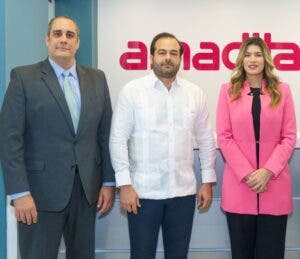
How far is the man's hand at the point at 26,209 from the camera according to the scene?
1882 mm

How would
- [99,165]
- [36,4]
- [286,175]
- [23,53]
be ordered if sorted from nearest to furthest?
[99,165]
[286,175]
[23,53]
[36,4]

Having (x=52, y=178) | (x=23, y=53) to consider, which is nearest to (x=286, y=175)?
(x=52, y=178)

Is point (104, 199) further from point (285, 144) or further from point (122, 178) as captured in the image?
point (285, 144)

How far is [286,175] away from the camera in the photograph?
7.38 feet

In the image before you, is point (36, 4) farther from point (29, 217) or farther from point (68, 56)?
point (29, 217)

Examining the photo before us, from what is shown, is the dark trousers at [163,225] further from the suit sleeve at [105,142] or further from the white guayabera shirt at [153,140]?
the suit sleeve at [105,142]

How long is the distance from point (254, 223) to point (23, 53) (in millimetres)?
1840

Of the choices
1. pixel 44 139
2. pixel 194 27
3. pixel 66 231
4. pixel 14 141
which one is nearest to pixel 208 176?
pixel 66 231

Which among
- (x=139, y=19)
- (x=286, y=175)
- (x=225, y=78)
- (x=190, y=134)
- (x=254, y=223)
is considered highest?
(x=139, y=19)

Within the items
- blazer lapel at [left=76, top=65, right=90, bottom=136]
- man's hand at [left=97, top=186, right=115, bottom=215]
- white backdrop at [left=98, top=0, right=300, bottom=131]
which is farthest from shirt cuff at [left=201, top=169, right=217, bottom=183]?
white backdrop at [left=98, top=0, right=300, bottom=131]

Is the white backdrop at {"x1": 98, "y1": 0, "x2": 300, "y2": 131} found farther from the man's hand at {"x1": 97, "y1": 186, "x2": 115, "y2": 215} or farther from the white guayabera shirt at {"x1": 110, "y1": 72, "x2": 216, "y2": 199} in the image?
the man's hand at {"x1": 97, "y1": 186, "x2": 115, "y2": 215}

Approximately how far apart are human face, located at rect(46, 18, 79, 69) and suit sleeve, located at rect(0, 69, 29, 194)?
0.24 metres

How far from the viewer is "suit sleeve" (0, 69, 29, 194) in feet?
6.11

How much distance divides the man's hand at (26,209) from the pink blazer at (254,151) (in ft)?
3.18
